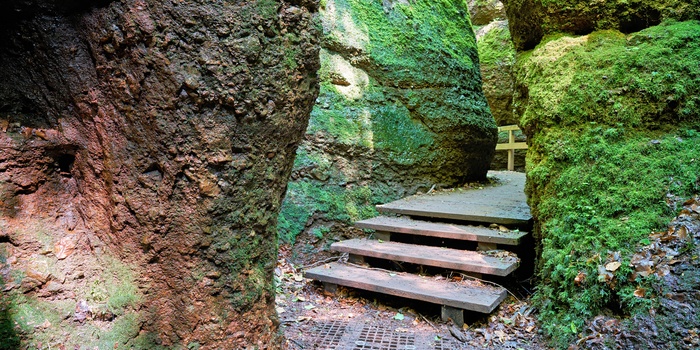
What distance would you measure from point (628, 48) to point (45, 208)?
438cm

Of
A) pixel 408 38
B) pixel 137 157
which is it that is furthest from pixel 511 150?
pixel 137 157

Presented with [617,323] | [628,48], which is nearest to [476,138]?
[628,48]

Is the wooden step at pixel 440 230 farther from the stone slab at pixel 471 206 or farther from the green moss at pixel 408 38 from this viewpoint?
the green moss at pixel 408 38

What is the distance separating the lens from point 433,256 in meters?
4.14

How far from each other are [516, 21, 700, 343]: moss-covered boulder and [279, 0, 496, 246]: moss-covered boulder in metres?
2.04

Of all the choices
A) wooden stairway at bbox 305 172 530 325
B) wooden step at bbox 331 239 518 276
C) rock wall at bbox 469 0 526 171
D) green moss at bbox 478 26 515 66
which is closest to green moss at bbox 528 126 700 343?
wooden step at bbox 331 239 518 276

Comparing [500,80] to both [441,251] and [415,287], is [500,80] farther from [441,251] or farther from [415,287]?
[415,287]

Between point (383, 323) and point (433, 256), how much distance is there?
90 cm

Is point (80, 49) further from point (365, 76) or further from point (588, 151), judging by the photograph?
point (365, 76)

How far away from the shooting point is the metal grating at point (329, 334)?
309 centimetres

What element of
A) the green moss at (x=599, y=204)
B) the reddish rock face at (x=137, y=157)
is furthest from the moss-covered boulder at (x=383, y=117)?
the reddish rock face at (x=137, y=157)

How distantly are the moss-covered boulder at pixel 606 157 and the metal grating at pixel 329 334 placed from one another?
154 cm

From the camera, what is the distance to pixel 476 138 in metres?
6.68

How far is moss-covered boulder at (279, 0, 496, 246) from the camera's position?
5.19 metres
